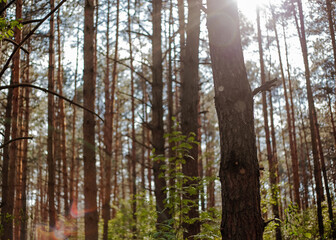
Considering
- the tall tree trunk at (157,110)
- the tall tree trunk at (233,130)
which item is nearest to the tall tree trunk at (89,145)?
the tall tree trunk at (157,110)

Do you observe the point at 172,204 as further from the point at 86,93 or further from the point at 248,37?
the point at 248,37

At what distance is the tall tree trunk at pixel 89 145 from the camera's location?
5.25 meters

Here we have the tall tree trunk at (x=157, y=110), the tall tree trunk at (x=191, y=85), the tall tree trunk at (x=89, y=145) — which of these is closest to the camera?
the tall tree trunk at (x=89, y=145)

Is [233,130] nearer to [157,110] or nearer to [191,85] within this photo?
[191,85]

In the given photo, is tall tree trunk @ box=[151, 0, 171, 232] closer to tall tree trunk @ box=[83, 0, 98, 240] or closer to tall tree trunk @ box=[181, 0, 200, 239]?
tall tree trunk @ box=[181, 0, 200, 239]

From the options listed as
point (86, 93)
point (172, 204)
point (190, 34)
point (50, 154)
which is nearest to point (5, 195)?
point (50, 154)

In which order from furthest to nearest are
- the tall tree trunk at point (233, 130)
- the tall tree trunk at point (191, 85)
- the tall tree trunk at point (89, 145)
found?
the tall tree trunk at point (191, 85) < the tall tree trunk at point (89, 145) < the tall tree trunk at point (233, 130)

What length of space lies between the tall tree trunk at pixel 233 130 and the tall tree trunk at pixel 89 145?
2.93 meters

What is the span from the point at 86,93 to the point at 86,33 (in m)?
1.11

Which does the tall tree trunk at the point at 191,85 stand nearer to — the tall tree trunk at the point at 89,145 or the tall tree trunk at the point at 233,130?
the tall tree trunk at the point at 89,145

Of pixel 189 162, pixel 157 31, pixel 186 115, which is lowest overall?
pixel 189 162

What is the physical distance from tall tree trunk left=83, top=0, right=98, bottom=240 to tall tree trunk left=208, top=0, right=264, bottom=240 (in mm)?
2933

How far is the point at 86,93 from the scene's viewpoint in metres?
5.60

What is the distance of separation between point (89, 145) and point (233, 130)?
3.06 meters
